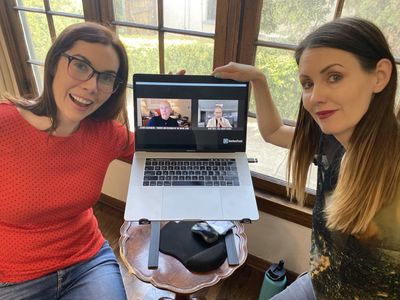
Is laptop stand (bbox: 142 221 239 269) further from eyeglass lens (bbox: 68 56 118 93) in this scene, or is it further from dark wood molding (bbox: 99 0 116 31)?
dark wood molding (bbox: 99 0 116 31)

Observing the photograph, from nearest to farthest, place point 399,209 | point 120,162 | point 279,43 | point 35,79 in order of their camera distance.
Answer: point 399,209 < point 279,43 < point 120,162 < point 35,79

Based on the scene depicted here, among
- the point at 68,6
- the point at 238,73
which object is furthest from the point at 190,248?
the point at 68,6

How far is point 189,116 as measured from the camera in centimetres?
105

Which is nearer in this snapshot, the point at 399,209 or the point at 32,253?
the point at 399,209

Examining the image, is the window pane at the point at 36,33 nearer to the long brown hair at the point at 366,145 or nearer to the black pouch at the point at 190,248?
the black pouch at the point at 190,248

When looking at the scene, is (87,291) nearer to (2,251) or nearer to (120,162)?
(2,251)

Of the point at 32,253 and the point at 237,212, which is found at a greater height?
the point at 237,212

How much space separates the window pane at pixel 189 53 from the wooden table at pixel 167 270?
699 mm

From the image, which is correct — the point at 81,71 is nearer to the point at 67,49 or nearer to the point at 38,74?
the point at 67,49

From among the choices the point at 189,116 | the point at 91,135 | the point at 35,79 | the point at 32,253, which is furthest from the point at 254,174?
the point at 35,79

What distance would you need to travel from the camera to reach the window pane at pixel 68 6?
1500 mm

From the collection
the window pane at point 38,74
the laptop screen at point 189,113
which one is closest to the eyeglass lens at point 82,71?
the laptop screen at point 189,113

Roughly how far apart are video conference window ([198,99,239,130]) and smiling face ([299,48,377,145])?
322 mm

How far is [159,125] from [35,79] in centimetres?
116
